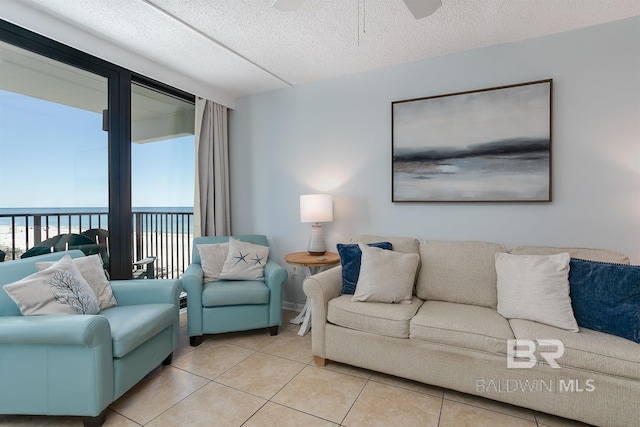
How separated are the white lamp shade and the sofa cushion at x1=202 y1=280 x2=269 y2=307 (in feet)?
2.52

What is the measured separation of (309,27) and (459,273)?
2181mm

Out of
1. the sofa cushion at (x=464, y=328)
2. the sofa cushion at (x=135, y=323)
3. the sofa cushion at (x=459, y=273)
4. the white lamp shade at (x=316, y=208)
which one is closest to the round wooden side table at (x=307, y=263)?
the white lamp shade at (x=316, y=208)

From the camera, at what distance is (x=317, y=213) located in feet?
9.59

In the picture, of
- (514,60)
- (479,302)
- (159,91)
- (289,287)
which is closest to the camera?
(479,302)

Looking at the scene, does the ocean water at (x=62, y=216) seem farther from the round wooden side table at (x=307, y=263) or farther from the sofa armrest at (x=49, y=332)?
the round wooden side table at (x=307, y=263)

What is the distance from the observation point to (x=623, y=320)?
5.47 feet

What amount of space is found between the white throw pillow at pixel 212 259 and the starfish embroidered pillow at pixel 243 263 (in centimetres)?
6

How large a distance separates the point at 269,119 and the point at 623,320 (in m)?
3.40

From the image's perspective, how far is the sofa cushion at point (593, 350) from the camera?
1498 mm

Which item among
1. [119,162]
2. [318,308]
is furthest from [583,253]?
[119,162]

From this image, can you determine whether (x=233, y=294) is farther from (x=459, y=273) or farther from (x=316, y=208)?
(x=459, y=273)

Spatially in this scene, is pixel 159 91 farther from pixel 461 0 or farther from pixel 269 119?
pixel 461 0

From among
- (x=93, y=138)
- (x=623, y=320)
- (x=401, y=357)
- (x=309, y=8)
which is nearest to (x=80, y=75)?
(x=93, y=138)

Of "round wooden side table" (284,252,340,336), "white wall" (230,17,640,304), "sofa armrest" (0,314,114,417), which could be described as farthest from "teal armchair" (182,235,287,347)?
"sofa armrest" (0,314,114,417)
